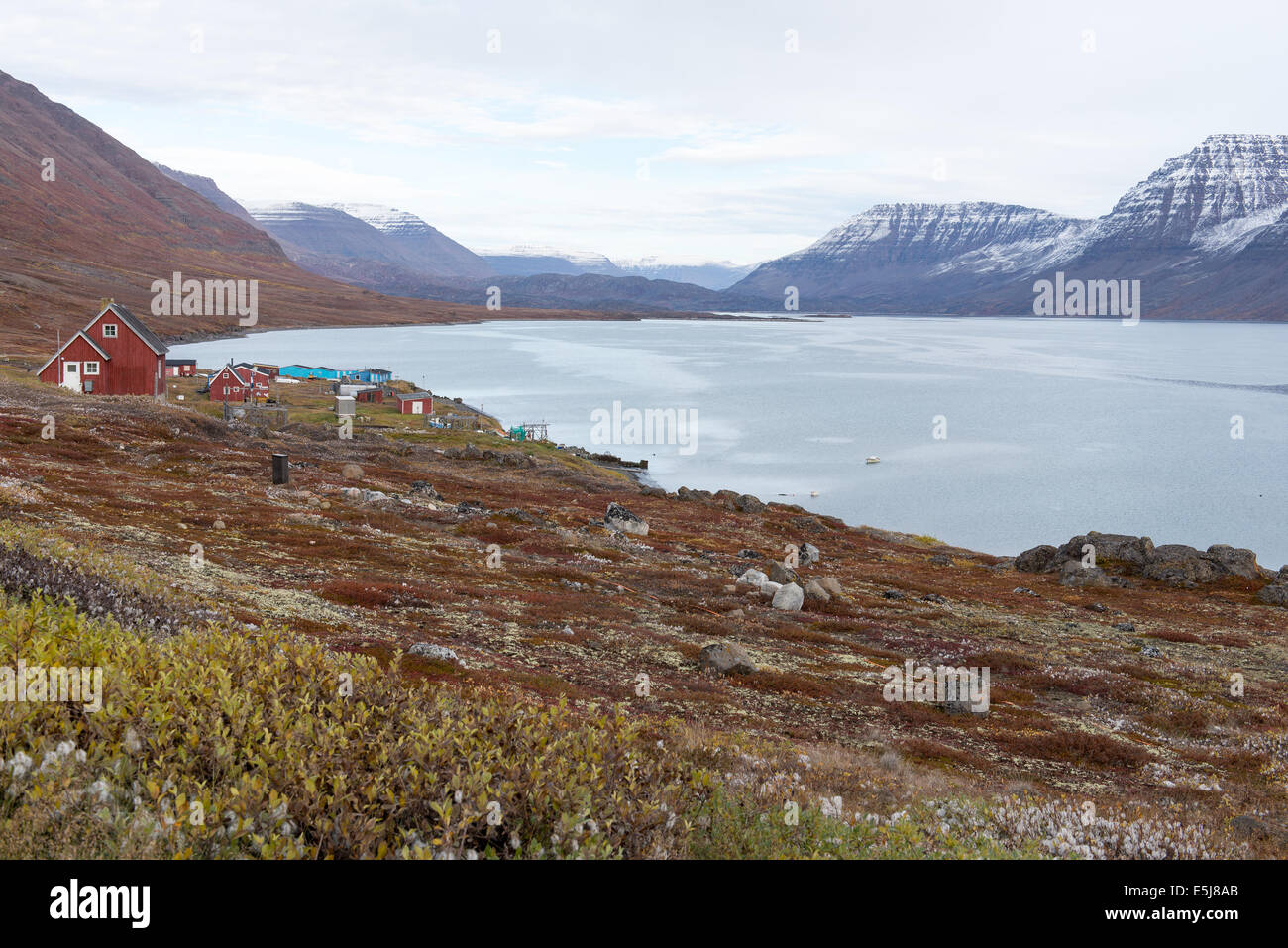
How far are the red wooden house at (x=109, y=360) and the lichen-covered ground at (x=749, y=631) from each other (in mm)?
28145

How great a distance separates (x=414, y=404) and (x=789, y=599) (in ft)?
297

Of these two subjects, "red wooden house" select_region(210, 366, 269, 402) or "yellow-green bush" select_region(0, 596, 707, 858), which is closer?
"yellow-green bush" select_region(0, 596, 707, 858)

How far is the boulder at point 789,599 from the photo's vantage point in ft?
106

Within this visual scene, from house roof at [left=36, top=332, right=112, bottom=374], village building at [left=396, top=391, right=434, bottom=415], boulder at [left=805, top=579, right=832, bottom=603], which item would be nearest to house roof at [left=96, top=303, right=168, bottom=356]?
house roof at [left=36, top=332, right=112, bottom=374]

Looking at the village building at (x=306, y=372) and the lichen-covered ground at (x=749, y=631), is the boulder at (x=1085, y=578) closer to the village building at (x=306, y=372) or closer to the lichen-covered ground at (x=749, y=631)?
the lichen-covered ground at (x=749, y=631)

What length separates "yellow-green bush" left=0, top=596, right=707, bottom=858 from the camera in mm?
5828

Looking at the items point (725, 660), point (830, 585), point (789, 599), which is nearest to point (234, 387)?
point (830, 585)

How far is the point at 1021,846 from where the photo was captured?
9852mm

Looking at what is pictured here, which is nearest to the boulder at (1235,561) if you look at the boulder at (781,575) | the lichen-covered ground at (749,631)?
the lichen-covered ground at (749,631)

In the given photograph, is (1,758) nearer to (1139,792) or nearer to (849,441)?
(1139,792)

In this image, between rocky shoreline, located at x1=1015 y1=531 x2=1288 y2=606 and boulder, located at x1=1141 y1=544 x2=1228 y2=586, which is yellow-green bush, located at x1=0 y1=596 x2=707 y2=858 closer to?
rocky shoreline, located at x1=1015 y1=531 x2=1288 y2=606

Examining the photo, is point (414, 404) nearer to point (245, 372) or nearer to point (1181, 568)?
point (245, 372)

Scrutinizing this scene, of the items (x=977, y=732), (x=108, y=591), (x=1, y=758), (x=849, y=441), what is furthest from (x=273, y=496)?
(x=849, y=441)

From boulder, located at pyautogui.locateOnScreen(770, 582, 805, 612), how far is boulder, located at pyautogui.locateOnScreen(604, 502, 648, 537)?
647 inches
